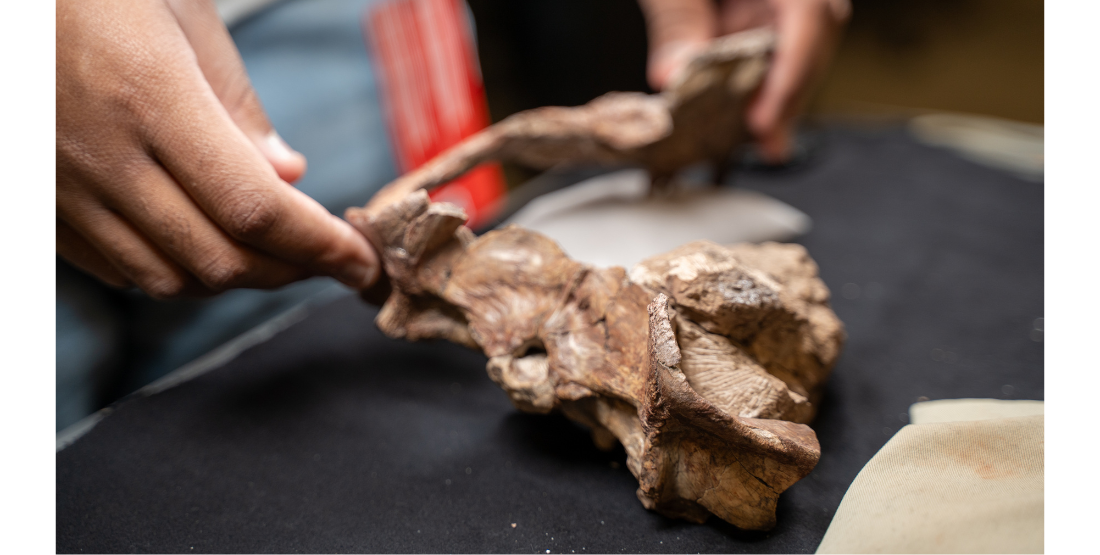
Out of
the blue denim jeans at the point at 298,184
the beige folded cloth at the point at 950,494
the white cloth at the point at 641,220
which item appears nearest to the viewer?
the beige folded cloth at the point at 950,494

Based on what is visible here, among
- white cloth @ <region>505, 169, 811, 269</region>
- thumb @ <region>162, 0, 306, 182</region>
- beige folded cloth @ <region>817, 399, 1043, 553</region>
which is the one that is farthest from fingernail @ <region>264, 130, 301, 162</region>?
beige folded cloth @ <region>817, 399, 1043, 553</region>

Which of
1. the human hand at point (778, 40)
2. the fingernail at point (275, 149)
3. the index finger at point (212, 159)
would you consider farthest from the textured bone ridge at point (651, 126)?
the index finger at point (212, 159)

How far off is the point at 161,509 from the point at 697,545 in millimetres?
696

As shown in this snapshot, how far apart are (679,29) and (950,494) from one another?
5.04 feet

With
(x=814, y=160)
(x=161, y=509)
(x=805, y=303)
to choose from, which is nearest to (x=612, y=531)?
(x=805, y=303)

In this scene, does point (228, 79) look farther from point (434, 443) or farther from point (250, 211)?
point (434, 443)

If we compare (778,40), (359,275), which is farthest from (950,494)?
(778,40)

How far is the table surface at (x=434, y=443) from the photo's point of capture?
2.56ft

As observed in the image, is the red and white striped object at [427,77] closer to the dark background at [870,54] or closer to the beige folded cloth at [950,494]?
the dark background at [870,54]

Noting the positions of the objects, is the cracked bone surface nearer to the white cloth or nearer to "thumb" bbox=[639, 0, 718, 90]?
the white cloth

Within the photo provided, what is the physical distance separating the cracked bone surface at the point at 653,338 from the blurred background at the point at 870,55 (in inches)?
52.7

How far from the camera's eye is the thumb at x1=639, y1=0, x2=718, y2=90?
178 cm

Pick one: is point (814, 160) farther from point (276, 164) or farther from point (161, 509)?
point (161, 509)

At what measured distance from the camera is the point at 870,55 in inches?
95.0
